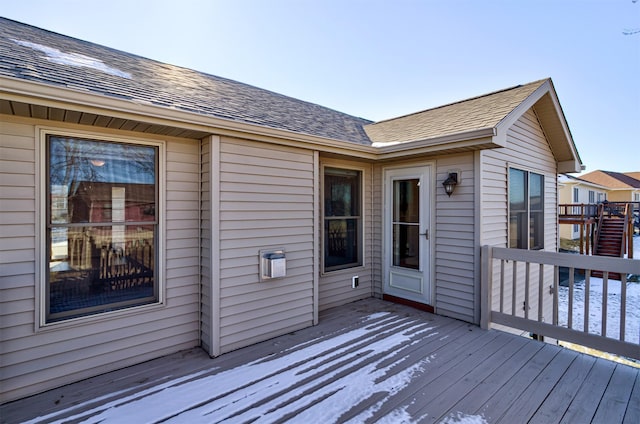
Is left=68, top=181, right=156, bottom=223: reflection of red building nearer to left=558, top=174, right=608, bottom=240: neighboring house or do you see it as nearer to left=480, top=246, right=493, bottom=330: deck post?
left=480, top=246, right=493, bottom=330: deck post

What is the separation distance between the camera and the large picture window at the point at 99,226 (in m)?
2.58

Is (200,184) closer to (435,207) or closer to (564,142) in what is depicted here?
(435,207)

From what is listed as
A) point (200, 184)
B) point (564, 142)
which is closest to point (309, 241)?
point (200, 184)

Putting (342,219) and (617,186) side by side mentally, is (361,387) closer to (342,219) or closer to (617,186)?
(342,219)

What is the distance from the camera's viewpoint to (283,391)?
243cm

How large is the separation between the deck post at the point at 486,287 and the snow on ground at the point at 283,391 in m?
1.19

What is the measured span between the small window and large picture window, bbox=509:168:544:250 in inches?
90.6

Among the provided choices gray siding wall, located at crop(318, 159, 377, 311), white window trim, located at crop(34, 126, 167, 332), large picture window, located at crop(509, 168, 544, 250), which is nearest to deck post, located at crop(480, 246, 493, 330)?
large picture window, located at crop(509, 168, 544, 250)

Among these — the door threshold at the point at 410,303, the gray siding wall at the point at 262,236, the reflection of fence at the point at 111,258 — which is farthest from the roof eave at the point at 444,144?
the reflection of fence at the point at 111,258

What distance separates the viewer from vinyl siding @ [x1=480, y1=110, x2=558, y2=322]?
13.2 ft

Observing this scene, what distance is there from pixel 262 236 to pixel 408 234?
7.74 feet

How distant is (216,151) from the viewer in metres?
3.09

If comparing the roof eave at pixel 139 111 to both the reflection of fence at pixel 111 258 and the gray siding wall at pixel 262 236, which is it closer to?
the gray siding wall at pixel 262 236

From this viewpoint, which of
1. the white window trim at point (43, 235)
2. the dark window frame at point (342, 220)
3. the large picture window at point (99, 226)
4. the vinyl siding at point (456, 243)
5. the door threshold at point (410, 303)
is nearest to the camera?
the white window trim at point (43, 235)
